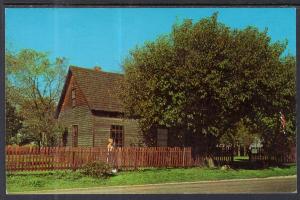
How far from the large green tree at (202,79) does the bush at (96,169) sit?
3.28 feet

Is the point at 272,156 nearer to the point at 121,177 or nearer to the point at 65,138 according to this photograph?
the point at 121,177

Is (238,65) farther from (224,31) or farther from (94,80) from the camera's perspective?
(94,80)

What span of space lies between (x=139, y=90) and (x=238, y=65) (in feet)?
5.88

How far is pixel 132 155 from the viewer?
48.3 ft

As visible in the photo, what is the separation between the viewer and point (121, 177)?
1463 cm

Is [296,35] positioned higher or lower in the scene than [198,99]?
higher

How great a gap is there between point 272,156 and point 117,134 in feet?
9.56

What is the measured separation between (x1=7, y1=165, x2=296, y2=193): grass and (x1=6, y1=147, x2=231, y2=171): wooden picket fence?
11 centimetres

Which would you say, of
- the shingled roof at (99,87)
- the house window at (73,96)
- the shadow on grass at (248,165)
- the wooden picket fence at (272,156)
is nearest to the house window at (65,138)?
the shingled roof at (99,87)

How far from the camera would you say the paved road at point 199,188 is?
46.5 feet

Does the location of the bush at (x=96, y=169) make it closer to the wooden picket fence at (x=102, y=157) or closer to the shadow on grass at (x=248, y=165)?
the wooden picket fence at (x=102, y=157)

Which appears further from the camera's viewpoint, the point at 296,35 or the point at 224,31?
the point at 224,31

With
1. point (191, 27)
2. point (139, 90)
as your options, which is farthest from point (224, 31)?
point (139, 90)

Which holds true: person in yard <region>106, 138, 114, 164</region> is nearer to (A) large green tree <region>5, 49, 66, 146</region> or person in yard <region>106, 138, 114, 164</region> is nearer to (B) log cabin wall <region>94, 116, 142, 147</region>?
(B) log cabin wall <region>94, 116, 142, 147</region>
